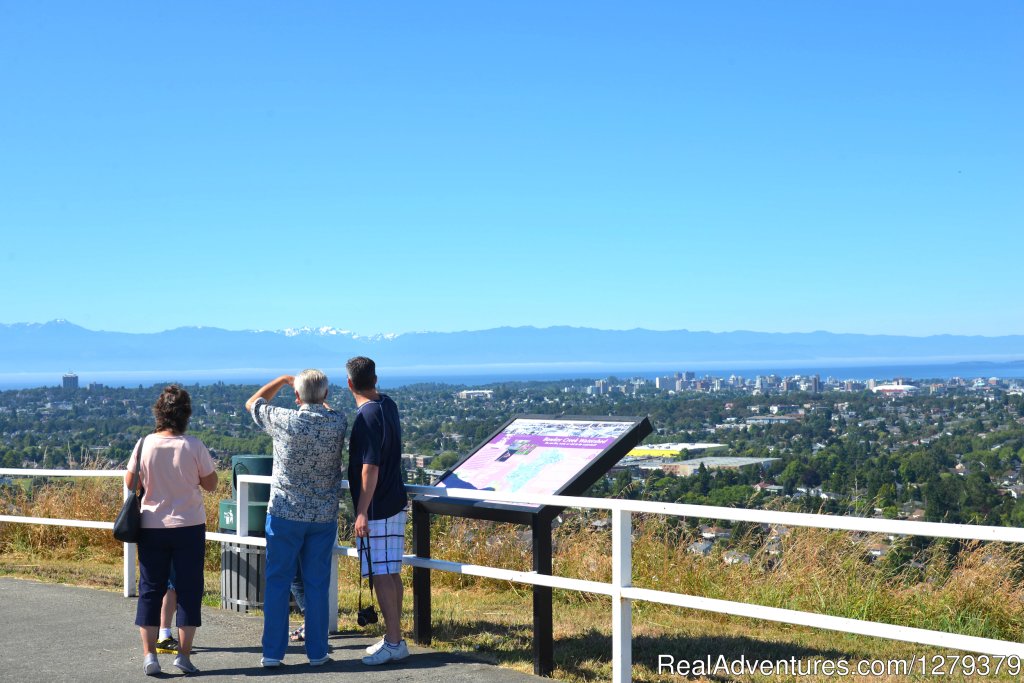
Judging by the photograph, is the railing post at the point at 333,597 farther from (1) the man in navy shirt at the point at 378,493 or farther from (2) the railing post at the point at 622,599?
(2) the railing post at the point at 622,599

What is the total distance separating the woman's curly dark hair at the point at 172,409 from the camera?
681 centimetres

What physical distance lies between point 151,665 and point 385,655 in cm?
144

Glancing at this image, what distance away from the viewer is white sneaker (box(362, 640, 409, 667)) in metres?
6.96

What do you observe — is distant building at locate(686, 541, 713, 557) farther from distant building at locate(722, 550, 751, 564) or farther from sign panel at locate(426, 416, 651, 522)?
sign panel at locate(426, 416, 651, 522)

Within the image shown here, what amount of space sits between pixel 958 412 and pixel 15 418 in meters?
48.5

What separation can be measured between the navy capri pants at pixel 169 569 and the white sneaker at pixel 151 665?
7.9 inches

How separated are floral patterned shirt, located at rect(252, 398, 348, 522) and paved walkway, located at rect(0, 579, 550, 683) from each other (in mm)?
1002

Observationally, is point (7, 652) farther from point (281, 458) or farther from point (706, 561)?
→ point (706, 561)

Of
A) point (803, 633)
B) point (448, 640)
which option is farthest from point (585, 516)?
point (448, 640)

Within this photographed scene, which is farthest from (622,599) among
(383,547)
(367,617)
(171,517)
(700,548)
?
(700,548)

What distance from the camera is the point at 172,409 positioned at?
22.3 ft

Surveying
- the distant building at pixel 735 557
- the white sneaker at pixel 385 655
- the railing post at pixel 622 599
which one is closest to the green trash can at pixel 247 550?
the white sneaker at pixel 385 655

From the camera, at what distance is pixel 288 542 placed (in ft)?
22.6

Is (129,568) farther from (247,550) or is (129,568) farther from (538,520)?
(538,520)
